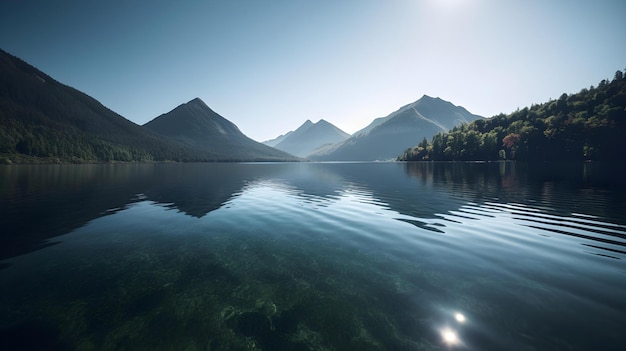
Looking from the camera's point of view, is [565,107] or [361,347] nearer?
[361,347]

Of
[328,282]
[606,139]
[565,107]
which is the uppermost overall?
[565,107]

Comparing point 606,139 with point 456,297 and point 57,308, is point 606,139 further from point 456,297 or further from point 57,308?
point 57,308

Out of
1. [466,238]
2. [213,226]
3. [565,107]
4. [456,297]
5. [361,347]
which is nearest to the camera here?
[361,347]

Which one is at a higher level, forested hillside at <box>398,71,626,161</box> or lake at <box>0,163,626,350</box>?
forested hillside at <box>398,71,626,161</box>

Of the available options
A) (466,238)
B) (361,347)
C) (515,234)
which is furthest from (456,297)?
(515,234)

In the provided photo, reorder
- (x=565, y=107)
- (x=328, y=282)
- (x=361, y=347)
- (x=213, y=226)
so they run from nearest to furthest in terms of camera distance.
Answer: (x=361, y=347) → (x=328, y=282) → (x=213, y=226) → (x=565, y=107)

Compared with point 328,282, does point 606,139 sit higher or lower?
higher

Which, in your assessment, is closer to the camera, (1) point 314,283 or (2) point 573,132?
(1) point 314,283

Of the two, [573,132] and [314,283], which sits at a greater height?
[573,132]

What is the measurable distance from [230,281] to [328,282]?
5.22 metres

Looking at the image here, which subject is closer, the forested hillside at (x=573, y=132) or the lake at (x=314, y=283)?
the lake at (x=314, y=283)

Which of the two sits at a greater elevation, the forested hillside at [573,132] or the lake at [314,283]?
the forested hillside at [573,132]

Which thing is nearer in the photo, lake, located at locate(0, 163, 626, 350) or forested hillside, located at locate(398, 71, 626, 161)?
lake, located at locate(0, 163, 626, 350)

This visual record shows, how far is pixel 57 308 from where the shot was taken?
9.81 m
